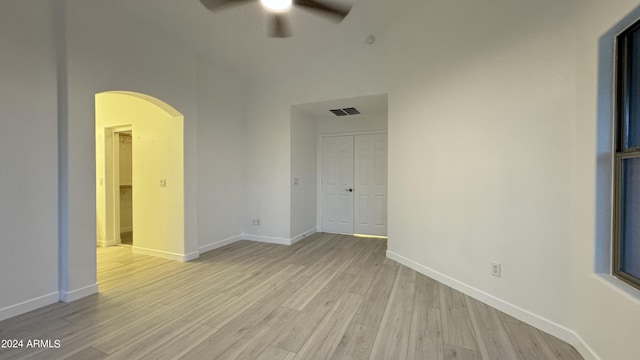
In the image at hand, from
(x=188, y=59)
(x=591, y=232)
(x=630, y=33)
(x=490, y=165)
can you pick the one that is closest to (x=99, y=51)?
(x=188, y=59)

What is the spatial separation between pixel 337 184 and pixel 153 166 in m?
3.33

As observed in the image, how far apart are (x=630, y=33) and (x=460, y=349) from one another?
222cm

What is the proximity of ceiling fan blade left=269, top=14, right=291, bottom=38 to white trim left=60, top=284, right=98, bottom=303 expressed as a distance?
296 cm

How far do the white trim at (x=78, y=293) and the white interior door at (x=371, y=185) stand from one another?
4152 millimetres

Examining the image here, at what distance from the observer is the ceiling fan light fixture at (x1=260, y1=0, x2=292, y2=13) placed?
1.65 metres

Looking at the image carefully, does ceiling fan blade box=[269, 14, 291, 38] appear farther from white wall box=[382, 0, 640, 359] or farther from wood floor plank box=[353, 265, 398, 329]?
wood floor plank box=[353, 265, 398, 329]

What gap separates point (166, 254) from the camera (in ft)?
12.8

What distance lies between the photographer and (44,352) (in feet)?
5.98

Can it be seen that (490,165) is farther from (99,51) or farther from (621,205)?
(99,51)

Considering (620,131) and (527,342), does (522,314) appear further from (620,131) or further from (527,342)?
(620,131)

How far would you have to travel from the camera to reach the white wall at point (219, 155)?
421 cm

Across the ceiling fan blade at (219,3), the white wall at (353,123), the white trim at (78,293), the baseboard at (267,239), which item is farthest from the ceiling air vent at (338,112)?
the white trim at (78,293)

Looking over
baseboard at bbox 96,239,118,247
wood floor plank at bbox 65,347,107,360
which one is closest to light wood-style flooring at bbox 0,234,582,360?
wood floor plank at bbox 65,347,107,360

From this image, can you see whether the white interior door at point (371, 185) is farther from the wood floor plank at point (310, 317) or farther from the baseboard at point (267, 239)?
the wood floor plank at point (310, 317)
